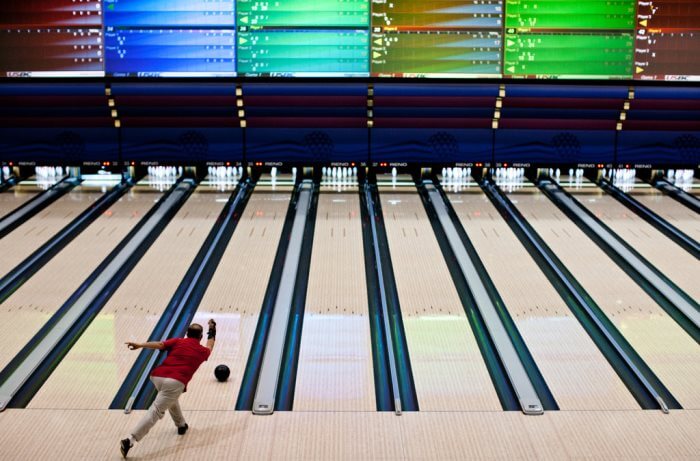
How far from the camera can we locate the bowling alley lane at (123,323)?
7.43 m

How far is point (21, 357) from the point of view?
803 centimetres

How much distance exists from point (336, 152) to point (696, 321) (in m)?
6.53

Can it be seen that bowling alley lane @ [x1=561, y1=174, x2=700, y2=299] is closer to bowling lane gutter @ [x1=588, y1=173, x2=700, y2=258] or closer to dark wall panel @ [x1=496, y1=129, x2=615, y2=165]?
bowling lane gutter @ [x1=588, y1=173, x2=700, y2=258]

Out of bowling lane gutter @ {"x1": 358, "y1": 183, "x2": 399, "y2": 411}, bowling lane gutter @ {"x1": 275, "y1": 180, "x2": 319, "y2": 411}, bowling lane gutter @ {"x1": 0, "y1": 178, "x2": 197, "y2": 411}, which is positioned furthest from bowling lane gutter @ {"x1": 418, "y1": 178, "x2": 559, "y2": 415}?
bowling lane gutter @ {"x1": 0, "y1": 178, "x2": 197, "y2": 411}

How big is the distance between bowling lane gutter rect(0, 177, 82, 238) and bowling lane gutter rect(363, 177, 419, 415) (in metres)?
4.19

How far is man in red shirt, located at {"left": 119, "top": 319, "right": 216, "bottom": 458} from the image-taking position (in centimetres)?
646

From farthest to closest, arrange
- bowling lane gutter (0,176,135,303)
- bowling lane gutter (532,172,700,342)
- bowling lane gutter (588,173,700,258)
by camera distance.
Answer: bowling lane gutter (588,173,700,258) < bowling lane gutter (0,176,135,303) < bowling lane gutter (532,172,700,342)

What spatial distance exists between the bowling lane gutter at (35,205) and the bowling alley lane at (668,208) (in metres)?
7.76

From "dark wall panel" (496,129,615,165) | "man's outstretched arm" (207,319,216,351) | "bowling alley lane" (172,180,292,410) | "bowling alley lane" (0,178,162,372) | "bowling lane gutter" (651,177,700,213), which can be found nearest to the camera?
"man's outstretched arm" (207,319,216,351)

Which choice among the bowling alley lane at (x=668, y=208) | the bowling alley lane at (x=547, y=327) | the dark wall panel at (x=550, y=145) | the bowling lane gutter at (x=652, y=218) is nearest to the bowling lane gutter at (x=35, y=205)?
the bowling alley lane at (x=547, y=327)

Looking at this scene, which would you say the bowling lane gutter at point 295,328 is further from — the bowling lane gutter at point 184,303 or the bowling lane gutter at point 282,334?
the bowling lane gutter at point 184,303

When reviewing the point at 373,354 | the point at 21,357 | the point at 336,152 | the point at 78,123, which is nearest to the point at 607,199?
the point at 336,152

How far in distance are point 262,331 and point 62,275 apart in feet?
8.52

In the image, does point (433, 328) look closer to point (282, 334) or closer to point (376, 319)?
point (376, 319)
